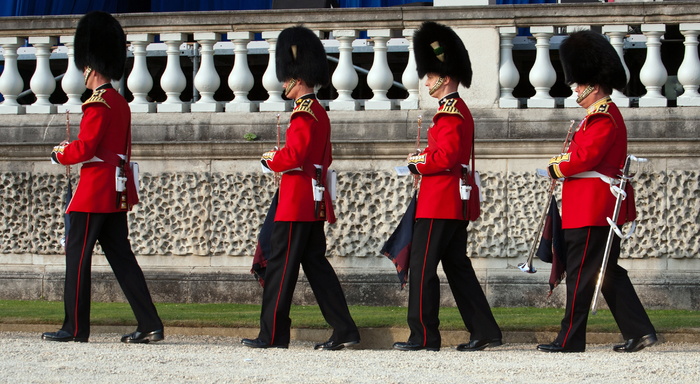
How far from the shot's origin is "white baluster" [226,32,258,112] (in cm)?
902

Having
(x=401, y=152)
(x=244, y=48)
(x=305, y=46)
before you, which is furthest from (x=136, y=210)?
(x=305, y=46)

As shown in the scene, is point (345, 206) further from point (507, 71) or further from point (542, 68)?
point (542, 68)

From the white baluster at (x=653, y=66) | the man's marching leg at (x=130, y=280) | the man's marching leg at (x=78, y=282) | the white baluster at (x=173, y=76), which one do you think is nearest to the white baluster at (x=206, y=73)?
the white baluster at (x=173, y=76)

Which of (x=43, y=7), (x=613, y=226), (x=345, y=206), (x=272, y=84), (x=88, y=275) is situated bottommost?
(x=88, y=275)

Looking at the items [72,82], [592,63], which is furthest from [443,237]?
[72,82]

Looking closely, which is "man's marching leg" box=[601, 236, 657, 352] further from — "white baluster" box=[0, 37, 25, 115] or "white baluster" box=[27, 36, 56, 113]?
"white baluster" box=[0, 37, 25, 115]

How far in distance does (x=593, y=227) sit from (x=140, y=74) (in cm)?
377

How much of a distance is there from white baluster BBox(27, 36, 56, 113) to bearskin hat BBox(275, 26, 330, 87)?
2679 mm

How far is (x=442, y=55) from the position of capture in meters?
7.12

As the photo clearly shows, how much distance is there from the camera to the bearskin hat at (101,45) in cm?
726

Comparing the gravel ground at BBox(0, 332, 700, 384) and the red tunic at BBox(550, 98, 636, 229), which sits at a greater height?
the red tunic at BBox(550, 98, 636, 229)

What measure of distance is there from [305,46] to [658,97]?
2.59 meters

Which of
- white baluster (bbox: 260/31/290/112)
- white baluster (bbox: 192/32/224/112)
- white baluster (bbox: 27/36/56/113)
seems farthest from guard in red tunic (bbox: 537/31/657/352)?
white baluster (bbox: 27/36/56/113)

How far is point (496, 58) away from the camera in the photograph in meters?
8.73
